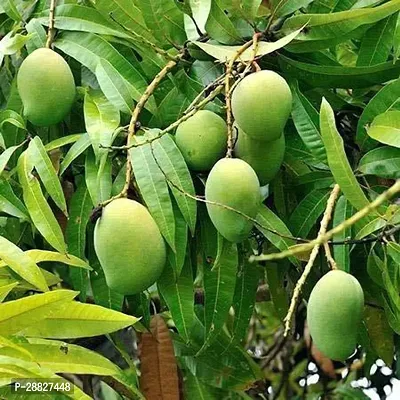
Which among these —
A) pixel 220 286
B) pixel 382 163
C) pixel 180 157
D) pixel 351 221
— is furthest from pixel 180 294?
pixel 351 221

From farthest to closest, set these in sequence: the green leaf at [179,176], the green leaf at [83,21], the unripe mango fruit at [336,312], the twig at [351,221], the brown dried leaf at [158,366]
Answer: the brown dried leaf at [158,366] → the green leaf at [83,21] → the green leaf at [179,176] → the unripe mango fruit at [336,312] → the twig at [351,221]

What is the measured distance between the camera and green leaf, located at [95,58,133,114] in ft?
3.53

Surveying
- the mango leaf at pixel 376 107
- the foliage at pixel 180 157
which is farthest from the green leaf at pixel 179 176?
the mango leaf at pixel 376 107


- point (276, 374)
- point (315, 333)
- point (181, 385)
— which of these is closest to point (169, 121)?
point (315, 333)

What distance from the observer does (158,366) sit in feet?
4.15

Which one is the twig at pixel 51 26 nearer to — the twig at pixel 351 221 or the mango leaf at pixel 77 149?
the mango leaf at pixel 77 149

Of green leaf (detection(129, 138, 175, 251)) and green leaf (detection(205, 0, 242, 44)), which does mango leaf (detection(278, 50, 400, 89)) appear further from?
green leaf (detection(129, 138, 175, 251))

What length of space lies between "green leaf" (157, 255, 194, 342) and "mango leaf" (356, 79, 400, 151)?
0.82 ft

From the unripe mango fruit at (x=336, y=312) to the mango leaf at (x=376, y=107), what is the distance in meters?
0.22

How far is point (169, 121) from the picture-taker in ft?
3.59

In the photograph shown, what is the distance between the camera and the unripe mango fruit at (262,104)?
92cm

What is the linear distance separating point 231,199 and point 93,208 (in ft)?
0.69

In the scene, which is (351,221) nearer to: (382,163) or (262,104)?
(262,104)

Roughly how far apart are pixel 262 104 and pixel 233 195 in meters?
0.10
